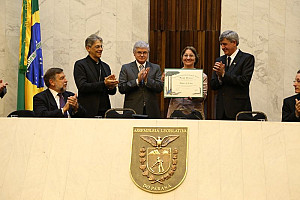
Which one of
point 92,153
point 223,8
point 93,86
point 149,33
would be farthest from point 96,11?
point 92,153

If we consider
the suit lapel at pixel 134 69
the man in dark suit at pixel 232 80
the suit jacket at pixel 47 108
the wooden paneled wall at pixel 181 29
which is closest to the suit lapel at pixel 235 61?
the man in dark suit at pixel 232 80

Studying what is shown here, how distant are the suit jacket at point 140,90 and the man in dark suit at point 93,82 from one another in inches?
8.0

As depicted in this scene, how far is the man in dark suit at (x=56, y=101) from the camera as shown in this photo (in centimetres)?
716

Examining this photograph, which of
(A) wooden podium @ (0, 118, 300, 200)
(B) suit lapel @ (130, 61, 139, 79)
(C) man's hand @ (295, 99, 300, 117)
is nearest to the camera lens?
(A) wooden podium @ (0, 118, 300, 200)

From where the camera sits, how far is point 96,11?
10492 mm

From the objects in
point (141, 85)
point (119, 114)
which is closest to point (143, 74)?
point (141, 85)

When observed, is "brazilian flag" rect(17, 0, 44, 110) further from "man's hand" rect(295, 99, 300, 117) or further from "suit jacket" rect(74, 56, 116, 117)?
"man's hand" rect(295, 99, 300, 117)

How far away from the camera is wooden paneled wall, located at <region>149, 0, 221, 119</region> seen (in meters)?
10.5

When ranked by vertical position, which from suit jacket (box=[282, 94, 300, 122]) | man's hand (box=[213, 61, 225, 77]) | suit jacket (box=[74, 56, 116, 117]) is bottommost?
suit jacket (box=[282, 94, 300, 122])

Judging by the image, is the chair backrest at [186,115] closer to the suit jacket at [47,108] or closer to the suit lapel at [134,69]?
the suit lapel at [134,69]

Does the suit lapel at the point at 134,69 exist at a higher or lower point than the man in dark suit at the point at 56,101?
higher

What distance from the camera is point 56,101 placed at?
741 centimetres

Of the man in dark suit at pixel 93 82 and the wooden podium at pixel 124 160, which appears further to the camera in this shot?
the man in dark suit at pixel 93 82

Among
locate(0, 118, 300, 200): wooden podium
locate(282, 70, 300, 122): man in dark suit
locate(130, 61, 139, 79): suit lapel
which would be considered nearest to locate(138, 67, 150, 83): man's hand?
locate(130, 61, 139, 79): suit lapel
